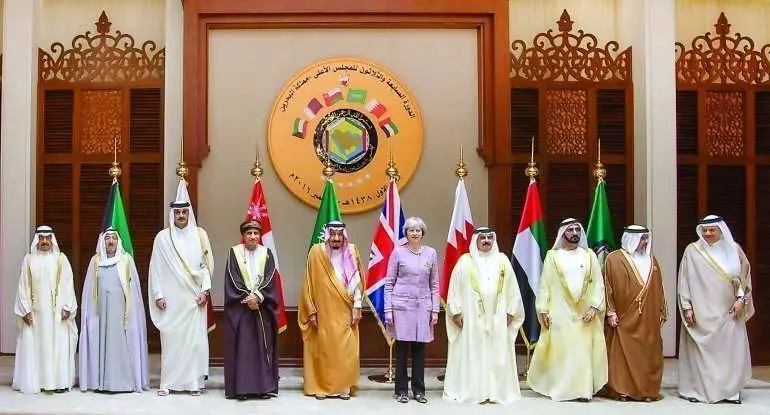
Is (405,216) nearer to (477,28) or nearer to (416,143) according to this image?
(416,143)

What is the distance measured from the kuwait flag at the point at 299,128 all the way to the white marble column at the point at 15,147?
243 cm

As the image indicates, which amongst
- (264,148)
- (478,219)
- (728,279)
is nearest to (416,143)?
(478,219)

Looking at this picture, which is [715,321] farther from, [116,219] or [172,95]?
[172,95]

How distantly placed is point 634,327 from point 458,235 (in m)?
1.54

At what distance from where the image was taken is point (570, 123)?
7180mm

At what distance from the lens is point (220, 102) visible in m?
6.75

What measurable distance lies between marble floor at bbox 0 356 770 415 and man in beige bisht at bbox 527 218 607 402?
0.46ft

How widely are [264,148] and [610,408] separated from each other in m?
3.58

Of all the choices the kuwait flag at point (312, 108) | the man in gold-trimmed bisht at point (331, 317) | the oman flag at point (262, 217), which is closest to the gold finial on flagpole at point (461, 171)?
the man in gold-trimmed bisht at point (331, 317)

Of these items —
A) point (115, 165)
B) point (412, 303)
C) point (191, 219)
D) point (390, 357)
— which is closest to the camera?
point (412, 303)

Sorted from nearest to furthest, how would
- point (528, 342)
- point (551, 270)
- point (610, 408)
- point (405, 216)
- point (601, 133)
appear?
point (610, 408) → point (551, 270) → point (528, 342) → point (405, 216) → point (601, 133)

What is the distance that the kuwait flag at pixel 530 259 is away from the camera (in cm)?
612

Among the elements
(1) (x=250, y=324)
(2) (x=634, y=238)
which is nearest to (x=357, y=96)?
(1) (x=250, y=324)

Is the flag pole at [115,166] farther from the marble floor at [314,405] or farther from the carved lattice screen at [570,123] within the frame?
the carved lattice screen at [570,123]
